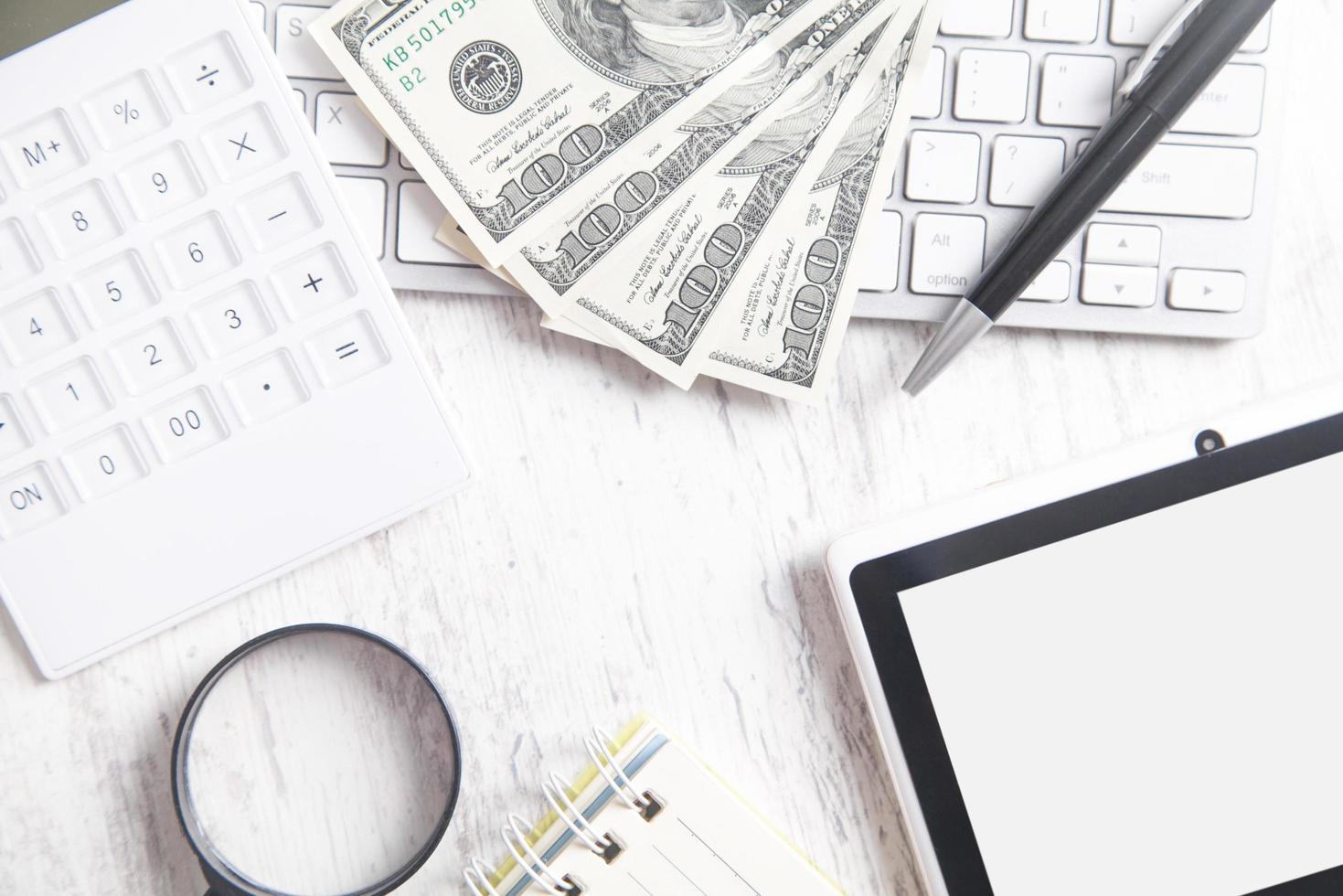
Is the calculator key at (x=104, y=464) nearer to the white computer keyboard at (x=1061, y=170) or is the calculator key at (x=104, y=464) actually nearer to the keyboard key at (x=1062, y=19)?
the white computer keyboard at (x=1061, y=170)

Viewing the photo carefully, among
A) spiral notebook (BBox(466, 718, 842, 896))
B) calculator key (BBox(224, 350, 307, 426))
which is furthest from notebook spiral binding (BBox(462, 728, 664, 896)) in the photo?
calculator key (BBox(224, 350, 307, 426))

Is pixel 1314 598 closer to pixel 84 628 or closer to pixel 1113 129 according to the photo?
pixel 1113 129

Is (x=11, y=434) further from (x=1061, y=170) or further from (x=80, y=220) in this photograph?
(x=1061, y=170)

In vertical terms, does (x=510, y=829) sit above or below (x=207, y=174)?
below

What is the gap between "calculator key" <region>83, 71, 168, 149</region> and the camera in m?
0.49

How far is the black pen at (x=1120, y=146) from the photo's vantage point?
0.50 metres

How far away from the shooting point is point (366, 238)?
0.52 metres

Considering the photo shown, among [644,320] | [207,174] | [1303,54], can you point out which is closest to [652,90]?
[644,320]

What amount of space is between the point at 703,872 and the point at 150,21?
0.55 metres

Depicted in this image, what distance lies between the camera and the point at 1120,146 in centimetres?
50

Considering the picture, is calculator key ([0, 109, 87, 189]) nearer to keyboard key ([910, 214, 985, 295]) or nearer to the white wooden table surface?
the white wooden table surface

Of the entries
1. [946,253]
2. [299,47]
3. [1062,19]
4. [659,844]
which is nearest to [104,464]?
[299,47]

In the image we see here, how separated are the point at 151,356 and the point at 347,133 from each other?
0.54ft

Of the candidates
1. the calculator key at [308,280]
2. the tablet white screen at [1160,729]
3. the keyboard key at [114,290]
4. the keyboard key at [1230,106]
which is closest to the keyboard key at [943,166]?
the keyboard key at [1230,106]
